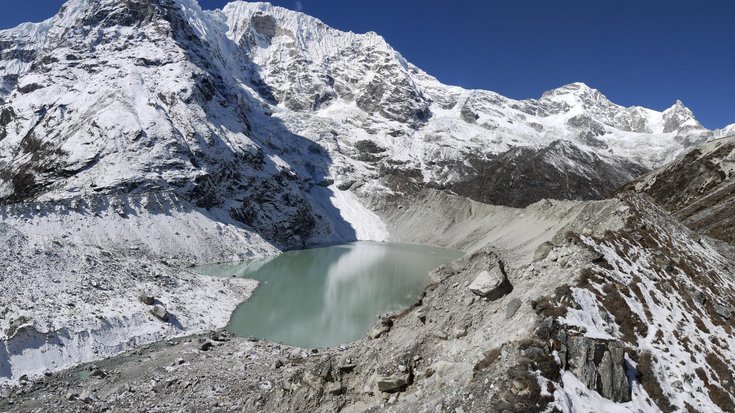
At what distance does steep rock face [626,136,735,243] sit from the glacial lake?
35927 mm

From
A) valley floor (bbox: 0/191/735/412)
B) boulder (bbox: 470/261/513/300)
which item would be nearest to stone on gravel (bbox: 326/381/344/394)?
valley floor (bbox: 0/191/735/412)

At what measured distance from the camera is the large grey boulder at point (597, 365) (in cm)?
1034

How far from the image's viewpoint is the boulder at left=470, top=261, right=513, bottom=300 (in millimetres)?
14789

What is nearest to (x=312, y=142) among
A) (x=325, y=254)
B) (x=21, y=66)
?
(x=325, y=254)

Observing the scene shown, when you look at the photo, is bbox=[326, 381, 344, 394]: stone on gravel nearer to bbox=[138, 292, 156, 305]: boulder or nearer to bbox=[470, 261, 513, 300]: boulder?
bbox=[470, 261, 513, 300]: boulder

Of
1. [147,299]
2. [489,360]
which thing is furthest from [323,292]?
[489,360]

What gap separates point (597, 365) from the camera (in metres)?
10.5

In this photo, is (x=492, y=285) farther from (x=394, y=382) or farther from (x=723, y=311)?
(x=723, y=311)

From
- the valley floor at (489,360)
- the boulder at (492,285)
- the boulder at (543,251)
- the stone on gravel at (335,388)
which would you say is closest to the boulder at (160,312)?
the valley floor at (489,360)

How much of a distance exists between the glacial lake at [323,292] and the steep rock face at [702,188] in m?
35.9

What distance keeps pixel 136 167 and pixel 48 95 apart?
45186 millimetres

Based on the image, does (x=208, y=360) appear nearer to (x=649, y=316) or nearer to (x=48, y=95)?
(x=649, y=316)

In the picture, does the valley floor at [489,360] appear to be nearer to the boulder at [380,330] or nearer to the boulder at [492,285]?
the boulder at [380,330]

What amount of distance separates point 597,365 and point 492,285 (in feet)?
15.2
